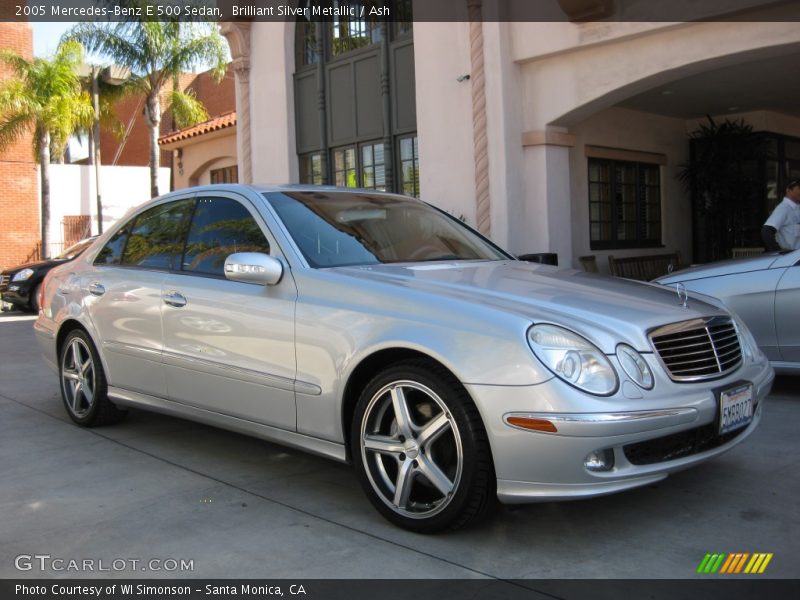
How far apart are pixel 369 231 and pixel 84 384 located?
7.83 feet

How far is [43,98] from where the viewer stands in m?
23.8

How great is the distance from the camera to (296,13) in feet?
49.4

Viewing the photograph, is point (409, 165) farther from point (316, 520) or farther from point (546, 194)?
point (316, 520)

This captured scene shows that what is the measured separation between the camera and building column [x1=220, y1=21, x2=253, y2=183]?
1570cm

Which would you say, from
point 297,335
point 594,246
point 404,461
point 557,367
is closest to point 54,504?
point 297,335

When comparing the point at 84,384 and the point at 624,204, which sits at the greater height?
the point at 624,204

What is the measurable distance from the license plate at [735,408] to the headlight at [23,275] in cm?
1477

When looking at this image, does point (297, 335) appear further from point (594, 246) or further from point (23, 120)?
point (23, 120)

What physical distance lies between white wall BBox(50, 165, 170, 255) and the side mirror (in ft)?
82.2

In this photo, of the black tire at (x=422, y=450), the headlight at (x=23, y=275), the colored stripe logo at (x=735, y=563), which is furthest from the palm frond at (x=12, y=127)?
the colored stripe logo at (x=735, y=563)

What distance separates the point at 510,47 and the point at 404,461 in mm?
8590

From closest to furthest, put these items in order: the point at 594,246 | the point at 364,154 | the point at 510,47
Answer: the point at 510,47 → the point at 594,246 → the point at 364,154

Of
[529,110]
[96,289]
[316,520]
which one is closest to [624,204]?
[529,110]

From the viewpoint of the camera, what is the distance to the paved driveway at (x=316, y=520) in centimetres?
339
